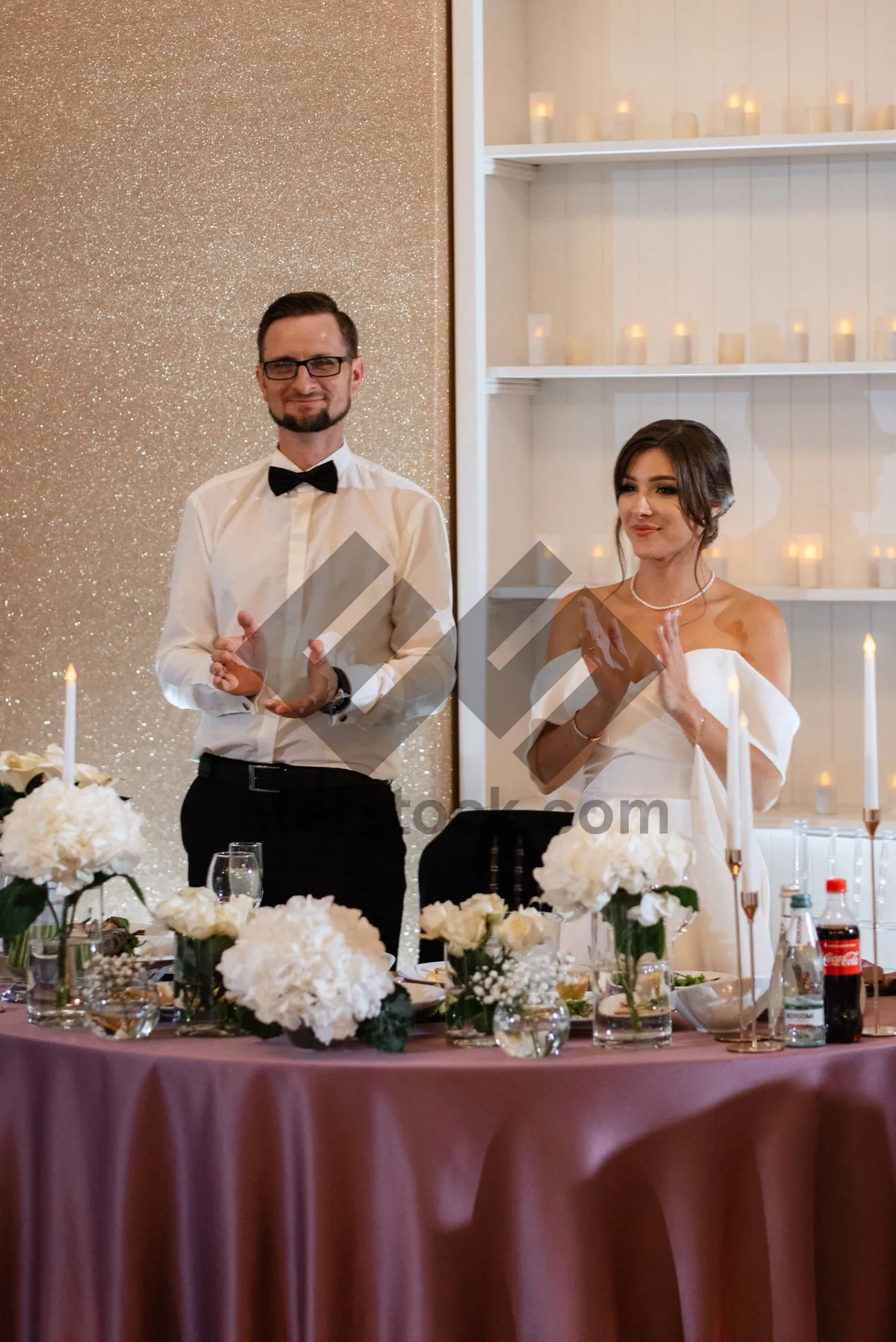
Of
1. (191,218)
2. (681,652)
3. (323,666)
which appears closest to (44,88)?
(191,218)

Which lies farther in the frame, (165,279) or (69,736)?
(165,279)

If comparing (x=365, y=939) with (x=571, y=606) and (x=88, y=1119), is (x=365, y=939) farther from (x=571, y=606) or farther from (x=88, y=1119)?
(x=571, y=606)

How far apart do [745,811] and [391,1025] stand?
48cm

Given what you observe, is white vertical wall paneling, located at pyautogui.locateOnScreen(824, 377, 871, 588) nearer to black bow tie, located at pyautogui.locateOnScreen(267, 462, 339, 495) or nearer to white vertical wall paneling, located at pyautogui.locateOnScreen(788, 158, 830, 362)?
white vertical wall paneling, located at pyautogui.locateOnScreen(788, 158, 830, 362)

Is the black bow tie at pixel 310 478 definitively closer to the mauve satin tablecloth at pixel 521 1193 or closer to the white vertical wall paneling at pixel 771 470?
the white vertical wall paneling at pixel 771 470

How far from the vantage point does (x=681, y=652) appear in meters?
2.82

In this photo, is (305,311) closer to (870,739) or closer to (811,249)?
(811,249)

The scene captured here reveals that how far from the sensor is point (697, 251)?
12.2 ft

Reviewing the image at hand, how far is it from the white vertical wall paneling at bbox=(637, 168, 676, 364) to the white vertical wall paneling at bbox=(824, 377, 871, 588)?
0.42 m

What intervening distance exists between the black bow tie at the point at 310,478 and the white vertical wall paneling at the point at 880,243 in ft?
4.32

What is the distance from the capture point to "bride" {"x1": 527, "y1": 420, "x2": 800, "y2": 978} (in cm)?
279

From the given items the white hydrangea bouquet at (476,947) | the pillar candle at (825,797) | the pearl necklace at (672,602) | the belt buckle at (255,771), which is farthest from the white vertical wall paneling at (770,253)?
the white hydrangea bouquet at (476,947)

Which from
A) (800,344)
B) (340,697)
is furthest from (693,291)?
(340,697)

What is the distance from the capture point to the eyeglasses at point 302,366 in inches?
119
